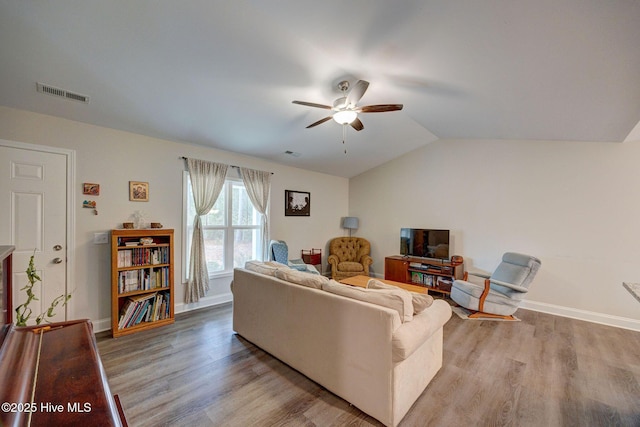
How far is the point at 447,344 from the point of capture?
2.89m

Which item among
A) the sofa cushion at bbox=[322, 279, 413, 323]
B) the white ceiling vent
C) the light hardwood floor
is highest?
the white ceiling vent

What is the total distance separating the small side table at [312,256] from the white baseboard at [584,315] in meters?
3.65

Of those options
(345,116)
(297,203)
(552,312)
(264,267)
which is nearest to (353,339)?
(264,267)

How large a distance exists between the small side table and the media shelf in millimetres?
1465

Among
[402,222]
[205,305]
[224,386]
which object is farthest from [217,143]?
[402,222]

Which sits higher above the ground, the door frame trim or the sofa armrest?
the door frame trim

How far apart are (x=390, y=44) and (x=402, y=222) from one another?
3.94 m

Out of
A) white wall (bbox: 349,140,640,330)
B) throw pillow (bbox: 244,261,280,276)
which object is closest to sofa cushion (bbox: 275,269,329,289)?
throw pillow (bbox: 244,261,280,276)

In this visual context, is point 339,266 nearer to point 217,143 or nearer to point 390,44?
point 217,143

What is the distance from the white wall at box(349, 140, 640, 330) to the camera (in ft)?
11.3

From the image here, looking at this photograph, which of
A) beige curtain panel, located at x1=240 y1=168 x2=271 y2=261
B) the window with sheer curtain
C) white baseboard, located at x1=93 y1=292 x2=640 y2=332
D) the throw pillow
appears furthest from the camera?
beige curtain panel, located at x1=240 y1=168 x2=271 y2=261

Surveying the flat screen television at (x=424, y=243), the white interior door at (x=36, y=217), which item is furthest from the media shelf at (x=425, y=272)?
the white interior door at (x=36, y=217)

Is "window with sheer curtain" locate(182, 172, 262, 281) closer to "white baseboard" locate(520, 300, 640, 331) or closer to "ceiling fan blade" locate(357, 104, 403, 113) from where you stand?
"ceiling fan blade" locate(357, 104, 403, 113)

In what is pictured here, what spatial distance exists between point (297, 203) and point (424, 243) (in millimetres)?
2625
